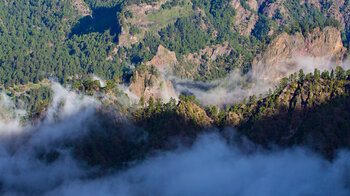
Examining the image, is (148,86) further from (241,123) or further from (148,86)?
(241,123)

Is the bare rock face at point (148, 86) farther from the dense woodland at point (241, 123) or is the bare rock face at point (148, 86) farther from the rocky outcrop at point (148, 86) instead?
the dense woodland at point (241, 123)

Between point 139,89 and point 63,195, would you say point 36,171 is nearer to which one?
point 63,195

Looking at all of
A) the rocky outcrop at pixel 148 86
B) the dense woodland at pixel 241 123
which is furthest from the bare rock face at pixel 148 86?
the dense woodland at pixel 241 123

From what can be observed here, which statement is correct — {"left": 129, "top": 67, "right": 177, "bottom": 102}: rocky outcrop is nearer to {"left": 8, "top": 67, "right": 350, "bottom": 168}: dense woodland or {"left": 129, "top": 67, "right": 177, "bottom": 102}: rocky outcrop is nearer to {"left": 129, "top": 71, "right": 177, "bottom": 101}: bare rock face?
{"left": 129, "top": 71, "right": 177, "bottom": 101}: bare rock face

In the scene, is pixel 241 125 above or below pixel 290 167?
above

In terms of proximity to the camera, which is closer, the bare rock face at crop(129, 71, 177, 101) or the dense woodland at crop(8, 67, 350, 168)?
the dense woodland at crop(8, 67, 350, 168)

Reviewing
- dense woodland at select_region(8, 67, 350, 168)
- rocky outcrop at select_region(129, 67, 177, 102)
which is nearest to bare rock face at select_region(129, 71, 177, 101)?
rocky outcrop at select_region(129, 67, 177, 102)

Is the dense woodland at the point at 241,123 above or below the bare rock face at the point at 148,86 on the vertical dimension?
below

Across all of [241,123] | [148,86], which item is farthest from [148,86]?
[241,123]

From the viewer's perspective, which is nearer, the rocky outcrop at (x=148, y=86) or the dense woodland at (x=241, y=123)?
the dense woodland at (x=241, y=123)

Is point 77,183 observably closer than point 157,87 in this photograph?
Yes

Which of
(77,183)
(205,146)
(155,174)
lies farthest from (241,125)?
(77,183)
